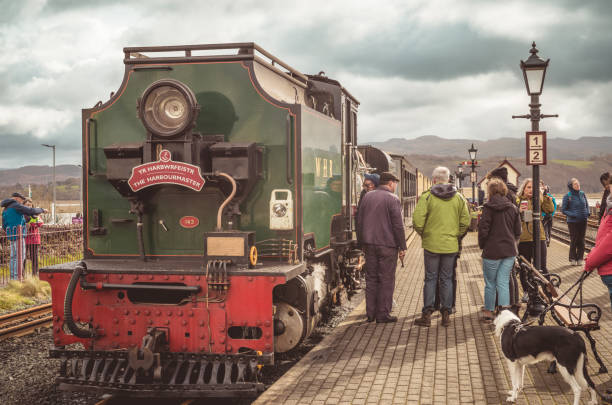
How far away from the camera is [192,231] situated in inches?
230

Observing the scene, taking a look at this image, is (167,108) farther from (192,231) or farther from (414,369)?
(414,369)

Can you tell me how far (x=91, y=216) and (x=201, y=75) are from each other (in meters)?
1.83

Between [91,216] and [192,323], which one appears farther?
[91,216]

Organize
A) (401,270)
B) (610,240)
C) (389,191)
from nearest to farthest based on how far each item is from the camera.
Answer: (610,240) → (389,191) → (401,270)

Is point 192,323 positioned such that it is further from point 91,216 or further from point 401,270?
point 401,270

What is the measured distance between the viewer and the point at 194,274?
515 cm

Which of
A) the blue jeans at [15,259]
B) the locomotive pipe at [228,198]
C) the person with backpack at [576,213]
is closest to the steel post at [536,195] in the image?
the person with backpack at [576,213]

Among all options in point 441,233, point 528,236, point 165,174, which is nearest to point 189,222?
point 165,174

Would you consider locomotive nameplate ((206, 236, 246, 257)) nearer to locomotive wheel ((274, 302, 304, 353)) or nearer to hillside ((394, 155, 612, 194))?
locomotive wheel ((274, 302, 304, 353))

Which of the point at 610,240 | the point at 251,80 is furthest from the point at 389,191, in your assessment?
the point at 610,240

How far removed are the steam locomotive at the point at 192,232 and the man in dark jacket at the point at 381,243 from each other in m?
1.10

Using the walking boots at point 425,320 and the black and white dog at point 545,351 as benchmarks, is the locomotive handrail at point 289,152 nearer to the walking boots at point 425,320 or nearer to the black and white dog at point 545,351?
the black and white dog at point 545,351

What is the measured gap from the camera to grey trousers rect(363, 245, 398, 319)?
7215 mm

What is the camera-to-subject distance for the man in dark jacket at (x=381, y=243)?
721 cm
